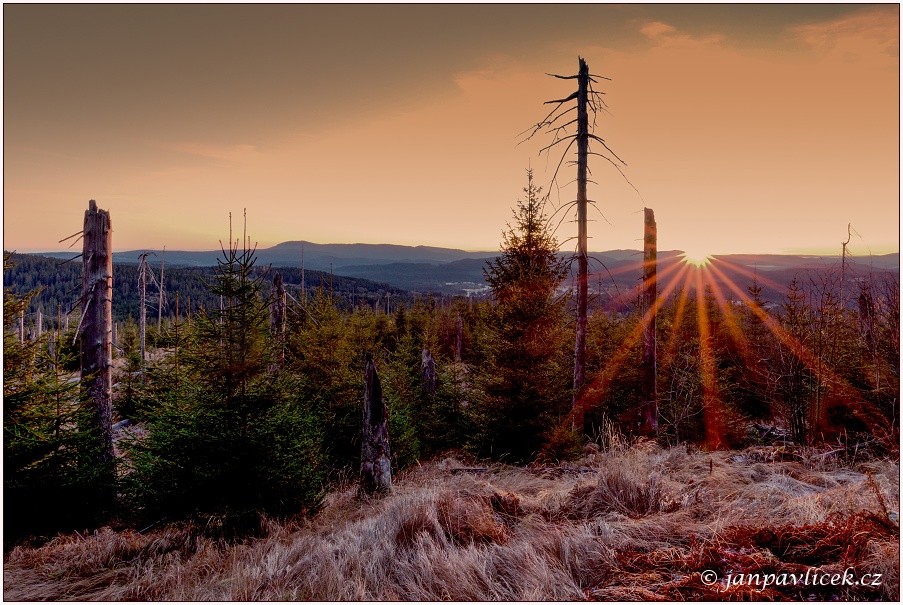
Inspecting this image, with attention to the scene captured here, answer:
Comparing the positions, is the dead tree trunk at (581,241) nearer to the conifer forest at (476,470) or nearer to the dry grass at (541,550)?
the conifer forest at (476,470)

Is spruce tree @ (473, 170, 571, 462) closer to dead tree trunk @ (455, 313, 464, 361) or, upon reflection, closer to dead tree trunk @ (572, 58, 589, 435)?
dead tree trunk @ (572, 58, 589, 435)

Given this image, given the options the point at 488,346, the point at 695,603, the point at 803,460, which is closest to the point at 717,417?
the point at 803,460

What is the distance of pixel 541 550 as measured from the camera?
3826mm

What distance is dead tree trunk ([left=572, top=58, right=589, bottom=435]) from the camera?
10234 millimetres

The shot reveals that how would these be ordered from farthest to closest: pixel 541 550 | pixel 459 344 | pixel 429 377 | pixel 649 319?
pixel 459 344
pixel 429 377
pixel 649 319
pixel 541 550

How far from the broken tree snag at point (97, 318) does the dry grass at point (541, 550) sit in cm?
327

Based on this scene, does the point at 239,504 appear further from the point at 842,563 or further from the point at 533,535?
the point at 842,563

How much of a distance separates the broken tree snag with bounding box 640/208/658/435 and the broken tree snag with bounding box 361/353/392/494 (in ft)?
23.0

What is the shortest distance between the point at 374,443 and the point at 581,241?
277 inches

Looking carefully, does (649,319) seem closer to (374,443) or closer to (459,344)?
(374,443)

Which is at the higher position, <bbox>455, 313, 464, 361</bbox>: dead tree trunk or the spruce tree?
the spruce tree

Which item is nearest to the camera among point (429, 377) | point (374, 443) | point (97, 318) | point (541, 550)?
point (541, 550)

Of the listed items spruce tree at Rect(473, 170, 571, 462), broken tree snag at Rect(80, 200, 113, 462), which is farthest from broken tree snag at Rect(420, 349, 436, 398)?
broken tree snag at Rect(80, 200, 113, 462)

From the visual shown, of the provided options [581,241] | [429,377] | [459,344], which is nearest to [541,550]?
[581,241]
